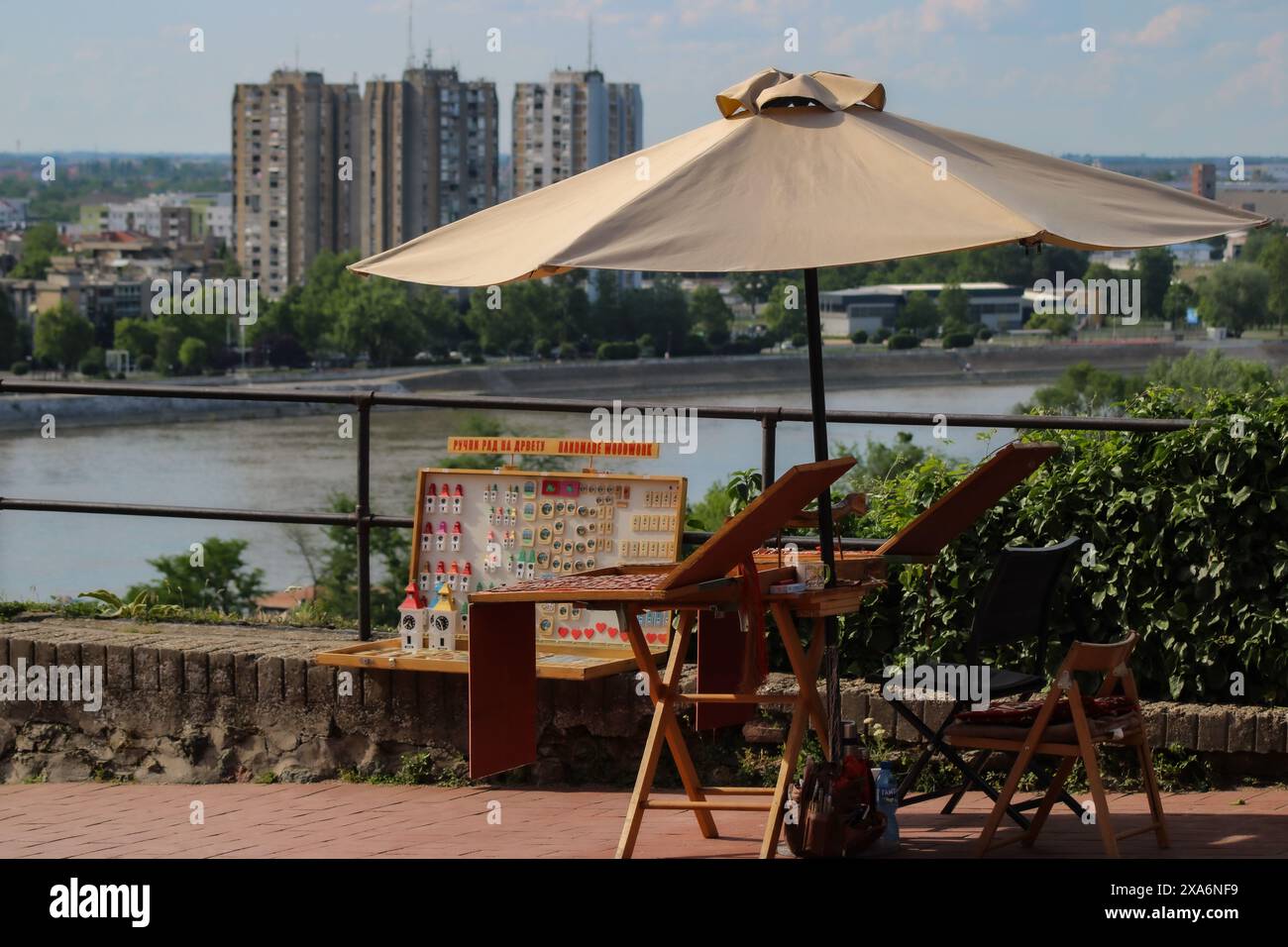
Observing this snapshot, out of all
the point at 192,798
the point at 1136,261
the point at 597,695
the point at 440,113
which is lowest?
the point at 192,798

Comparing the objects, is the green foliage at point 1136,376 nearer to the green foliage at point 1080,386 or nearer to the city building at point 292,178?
the green foliage at point 1080,386

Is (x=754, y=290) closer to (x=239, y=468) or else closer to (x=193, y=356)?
(x=239, y=468)

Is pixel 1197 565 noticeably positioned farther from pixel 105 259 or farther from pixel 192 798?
pixel 105 259

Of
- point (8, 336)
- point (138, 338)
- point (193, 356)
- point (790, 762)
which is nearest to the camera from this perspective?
point (790, 762)

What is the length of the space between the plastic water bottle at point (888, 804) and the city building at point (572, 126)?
4827 inches

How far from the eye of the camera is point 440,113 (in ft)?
466

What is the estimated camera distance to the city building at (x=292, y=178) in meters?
144

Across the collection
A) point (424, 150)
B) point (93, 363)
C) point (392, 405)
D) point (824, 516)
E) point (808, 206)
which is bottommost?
point (824, 516)

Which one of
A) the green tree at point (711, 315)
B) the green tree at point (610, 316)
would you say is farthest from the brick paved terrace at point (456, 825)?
the green tree at point (610, 316)

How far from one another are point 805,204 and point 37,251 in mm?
142595

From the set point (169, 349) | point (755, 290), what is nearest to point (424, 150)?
point (169, 349)

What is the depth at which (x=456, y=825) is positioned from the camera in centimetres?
494
